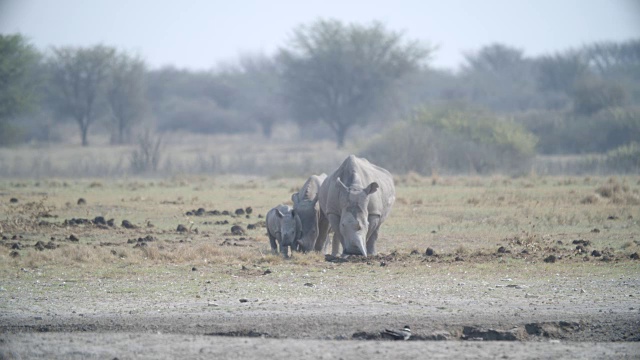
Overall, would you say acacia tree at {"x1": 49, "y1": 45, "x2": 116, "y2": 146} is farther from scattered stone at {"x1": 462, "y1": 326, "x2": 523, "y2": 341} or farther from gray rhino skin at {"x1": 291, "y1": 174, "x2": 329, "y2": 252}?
scattered stone at {"x1": 462, "y1": 326, "x2": 523, "y2": 341}

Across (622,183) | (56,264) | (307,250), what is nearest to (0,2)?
(56,264)

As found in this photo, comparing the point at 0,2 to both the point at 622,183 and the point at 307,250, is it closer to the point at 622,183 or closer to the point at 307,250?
the point at 307,250

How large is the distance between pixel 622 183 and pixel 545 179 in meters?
4.95

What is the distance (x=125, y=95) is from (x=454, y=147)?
100 ft

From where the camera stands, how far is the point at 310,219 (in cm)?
1539

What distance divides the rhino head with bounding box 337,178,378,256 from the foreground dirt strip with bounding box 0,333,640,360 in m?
4.95

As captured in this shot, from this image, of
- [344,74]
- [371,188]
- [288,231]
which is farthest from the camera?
[344,74]

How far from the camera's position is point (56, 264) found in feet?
44.8

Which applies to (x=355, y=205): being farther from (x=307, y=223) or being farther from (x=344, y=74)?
(x=344, y=74)

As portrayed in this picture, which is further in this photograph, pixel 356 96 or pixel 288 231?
pixel 356 96

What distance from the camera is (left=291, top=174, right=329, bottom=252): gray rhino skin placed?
15.3 m

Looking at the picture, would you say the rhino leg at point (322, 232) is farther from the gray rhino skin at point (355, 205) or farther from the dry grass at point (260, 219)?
the dry grass at point (260, 219)

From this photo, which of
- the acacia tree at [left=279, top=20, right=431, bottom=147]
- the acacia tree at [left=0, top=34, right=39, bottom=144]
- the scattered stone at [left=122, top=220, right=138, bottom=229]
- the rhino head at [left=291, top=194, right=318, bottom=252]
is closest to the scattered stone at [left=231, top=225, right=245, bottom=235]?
the scattered stone at [left=122, top=220, right=138, bottom=229]

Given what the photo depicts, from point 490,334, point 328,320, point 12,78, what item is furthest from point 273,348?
point 12,78
